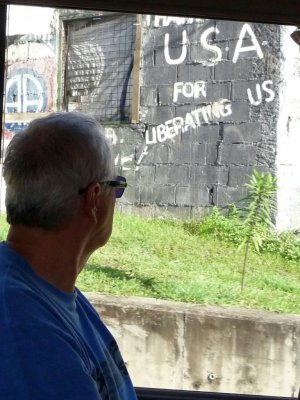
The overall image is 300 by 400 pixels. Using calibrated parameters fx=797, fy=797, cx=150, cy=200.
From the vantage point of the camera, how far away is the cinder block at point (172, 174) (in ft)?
13.3

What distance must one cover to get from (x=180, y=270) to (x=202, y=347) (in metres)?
0.47

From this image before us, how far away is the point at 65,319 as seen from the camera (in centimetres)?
137

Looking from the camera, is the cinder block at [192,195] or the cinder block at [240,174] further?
the cinder block at [240,174]

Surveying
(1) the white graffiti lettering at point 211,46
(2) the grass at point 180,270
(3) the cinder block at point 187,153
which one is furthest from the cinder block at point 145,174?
(1) the white graffiti lettering at point 211,46

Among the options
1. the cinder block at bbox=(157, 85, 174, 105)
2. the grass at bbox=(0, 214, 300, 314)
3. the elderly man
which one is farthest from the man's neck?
the cinder block at bbox=(157, 85, 174, 105)

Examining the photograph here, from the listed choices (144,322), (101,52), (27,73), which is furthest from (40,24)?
(144,322)

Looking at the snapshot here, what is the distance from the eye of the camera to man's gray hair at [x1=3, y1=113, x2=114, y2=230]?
1356 mm

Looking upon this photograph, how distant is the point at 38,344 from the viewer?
1238 millimetres

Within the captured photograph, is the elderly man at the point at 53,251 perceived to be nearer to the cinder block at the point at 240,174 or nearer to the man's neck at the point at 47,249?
the man's neck at the point at 47,249

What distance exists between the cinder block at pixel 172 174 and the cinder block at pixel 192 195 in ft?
0.20

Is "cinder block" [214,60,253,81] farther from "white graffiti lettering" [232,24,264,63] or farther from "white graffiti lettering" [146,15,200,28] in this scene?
"white graffiti lettering" [146,15,200,28]

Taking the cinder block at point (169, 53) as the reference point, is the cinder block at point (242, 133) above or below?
below

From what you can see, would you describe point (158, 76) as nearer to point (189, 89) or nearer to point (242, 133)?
point (189, 89)

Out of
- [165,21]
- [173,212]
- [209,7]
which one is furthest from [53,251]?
[173,212]
